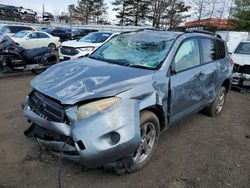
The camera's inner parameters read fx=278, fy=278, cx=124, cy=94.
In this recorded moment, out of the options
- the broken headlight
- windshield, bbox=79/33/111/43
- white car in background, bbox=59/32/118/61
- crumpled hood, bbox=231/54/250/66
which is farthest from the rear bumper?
the broken headlight

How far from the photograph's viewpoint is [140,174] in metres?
3.57

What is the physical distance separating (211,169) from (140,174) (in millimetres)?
1038

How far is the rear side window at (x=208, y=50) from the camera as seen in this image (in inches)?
203

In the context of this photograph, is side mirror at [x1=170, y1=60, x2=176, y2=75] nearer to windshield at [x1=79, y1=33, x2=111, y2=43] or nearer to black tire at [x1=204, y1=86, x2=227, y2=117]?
black tire at [x1=204, y1=86, x2=227, y2=117]

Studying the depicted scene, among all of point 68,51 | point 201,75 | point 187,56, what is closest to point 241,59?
point 201,75

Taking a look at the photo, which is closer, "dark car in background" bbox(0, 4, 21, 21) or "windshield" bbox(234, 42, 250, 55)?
"windshield" bbox(234, 42, 250, 55)

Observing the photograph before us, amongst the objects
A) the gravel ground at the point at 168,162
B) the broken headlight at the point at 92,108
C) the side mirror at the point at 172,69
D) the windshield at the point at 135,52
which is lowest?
the gravel ground at the point at 168,162

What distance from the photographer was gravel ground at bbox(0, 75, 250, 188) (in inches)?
133

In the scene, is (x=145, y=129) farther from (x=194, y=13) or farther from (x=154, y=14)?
(x=154, y=14)

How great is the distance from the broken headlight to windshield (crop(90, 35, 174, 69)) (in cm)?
105

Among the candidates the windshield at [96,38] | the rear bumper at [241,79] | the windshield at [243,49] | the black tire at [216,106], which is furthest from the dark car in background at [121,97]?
the windshield at [96,38]

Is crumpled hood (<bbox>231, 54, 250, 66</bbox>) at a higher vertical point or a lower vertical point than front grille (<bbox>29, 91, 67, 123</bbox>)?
lower

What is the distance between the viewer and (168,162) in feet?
12.9

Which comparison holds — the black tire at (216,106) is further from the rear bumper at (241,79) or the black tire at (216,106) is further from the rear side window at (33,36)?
the rear side window at (33,36)
